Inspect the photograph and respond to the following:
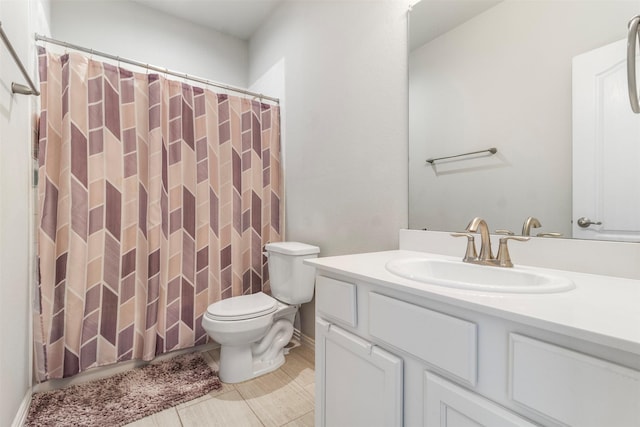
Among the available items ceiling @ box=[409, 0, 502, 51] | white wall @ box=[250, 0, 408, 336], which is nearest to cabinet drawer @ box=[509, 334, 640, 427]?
white wall @ box=[250, 0, 408, 336]

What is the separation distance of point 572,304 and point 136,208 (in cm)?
204

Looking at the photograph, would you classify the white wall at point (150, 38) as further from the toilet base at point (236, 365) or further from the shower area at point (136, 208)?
the toilet base at point (236, 365)

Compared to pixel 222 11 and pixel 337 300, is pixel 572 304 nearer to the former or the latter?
pixel 337 300

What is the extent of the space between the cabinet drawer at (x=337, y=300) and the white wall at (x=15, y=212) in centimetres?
118

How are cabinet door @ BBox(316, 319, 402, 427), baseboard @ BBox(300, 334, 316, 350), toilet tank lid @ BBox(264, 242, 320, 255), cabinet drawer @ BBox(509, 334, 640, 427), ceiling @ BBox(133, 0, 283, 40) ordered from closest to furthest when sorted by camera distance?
cabinet drawer @ BBox(509, 334, 640, 427) < cabinet door @ BBox(316, 319, 402, 427) < toilet tank lid @ BBox(264, 242, 320, 255) < baseboard @ BBox(300, 334, 316, 350) < ceiling @ BBox(133, 0, 283, 40)

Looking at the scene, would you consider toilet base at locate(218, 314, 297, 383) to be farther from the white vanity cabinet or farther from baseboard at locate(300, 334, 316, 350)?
the white vanity cabinet

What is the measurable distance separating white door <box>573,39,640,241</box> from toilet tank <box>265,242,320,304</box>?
134 centimetres

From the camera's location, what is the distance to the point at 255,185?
2244 millimetres

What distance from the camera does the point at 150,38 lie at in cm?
233

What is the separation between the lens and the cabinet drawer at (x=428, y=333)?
0.65m

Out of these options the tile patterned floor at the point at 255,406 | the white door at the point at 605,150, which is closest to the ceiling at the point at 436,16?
the white door at the point at 605,150

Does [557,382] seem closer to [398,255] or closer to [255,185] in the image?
[398,255]

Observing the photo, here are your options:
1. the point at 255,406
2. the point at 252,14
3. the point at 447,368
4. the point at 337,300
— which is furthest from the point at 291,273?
the point at 252,14

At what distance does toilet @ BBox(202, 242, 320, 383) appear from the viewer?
1.63 meters
